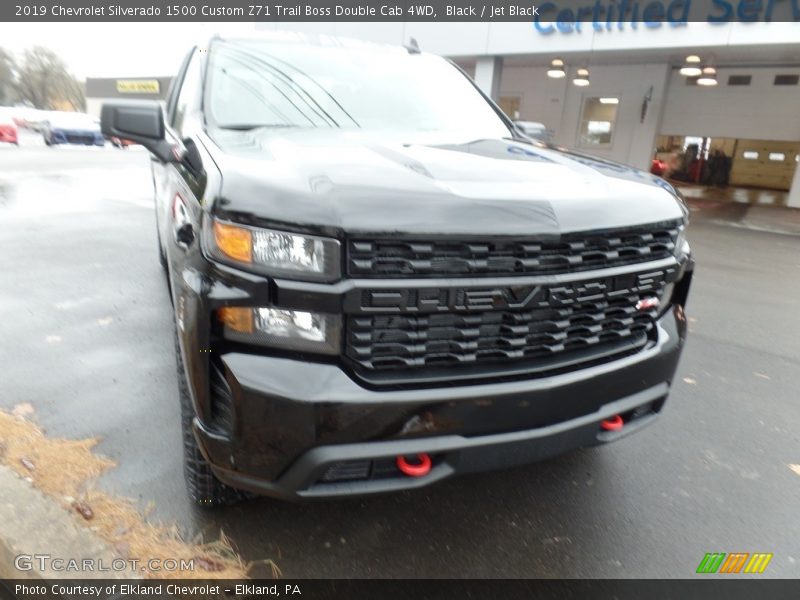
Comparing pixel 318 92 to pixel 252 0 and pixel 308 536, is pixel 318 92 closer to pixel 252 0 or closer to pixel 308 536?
pixel 308 536

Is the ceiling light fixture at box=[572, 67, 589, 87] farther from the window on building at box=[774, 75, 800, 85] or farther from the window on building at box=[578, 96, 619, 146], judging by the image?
the window on building at box=[774, 75, 800, 85]

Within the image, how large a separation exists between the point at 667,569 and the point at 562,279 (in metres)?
1.20

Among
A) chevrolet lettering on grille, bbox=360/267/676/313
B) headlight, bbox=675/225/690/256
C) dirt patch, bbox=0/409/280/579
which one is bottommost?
dirt patch, bbox=0/409/280/579

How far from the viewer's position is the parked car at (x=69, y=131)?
22766mm

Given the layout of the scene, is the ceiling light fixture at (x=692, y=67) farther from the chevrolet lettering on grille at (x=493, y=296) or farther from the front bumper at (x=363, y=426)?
the front bumper at (x=363, y=426)

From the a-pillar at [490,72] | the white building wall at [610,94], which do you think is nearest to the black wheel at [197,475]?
the a-pillar at [490,72]

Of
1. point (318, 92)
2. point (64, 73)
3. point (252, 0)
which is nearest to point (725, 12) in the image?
point (252, 0)

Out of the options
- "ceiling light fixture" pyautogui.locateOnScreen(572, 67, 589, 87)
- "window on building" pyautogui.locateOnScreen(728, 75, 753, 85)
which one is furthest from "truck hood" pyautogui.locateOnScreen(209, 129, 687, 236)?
"window on building" pyautogui.locateOnScreen(728, 75, 753, 85)

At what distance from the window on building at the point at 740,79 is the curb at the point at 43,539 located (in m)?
20.9

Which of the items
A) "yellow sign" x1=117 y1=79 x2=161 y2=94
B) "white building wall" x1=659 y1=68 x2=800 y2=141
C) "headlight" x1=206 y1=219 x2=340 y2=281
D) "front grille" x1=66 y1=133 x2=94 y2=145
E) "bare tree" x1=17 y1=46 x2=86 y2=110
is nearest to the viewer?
"headlight" x1=206 y1=219 x2=340 y2=281

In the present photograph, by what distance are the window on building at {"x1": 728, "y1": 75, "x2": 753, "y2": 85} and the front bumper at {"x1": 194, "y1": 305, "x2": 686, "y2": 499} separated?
65.0ft

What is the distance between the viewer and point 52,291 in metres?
4.77

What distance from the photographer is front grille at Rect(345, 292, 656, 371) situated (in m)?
1.68

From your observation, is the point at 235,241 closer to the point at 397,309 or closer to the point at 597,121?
the point at 397,309
